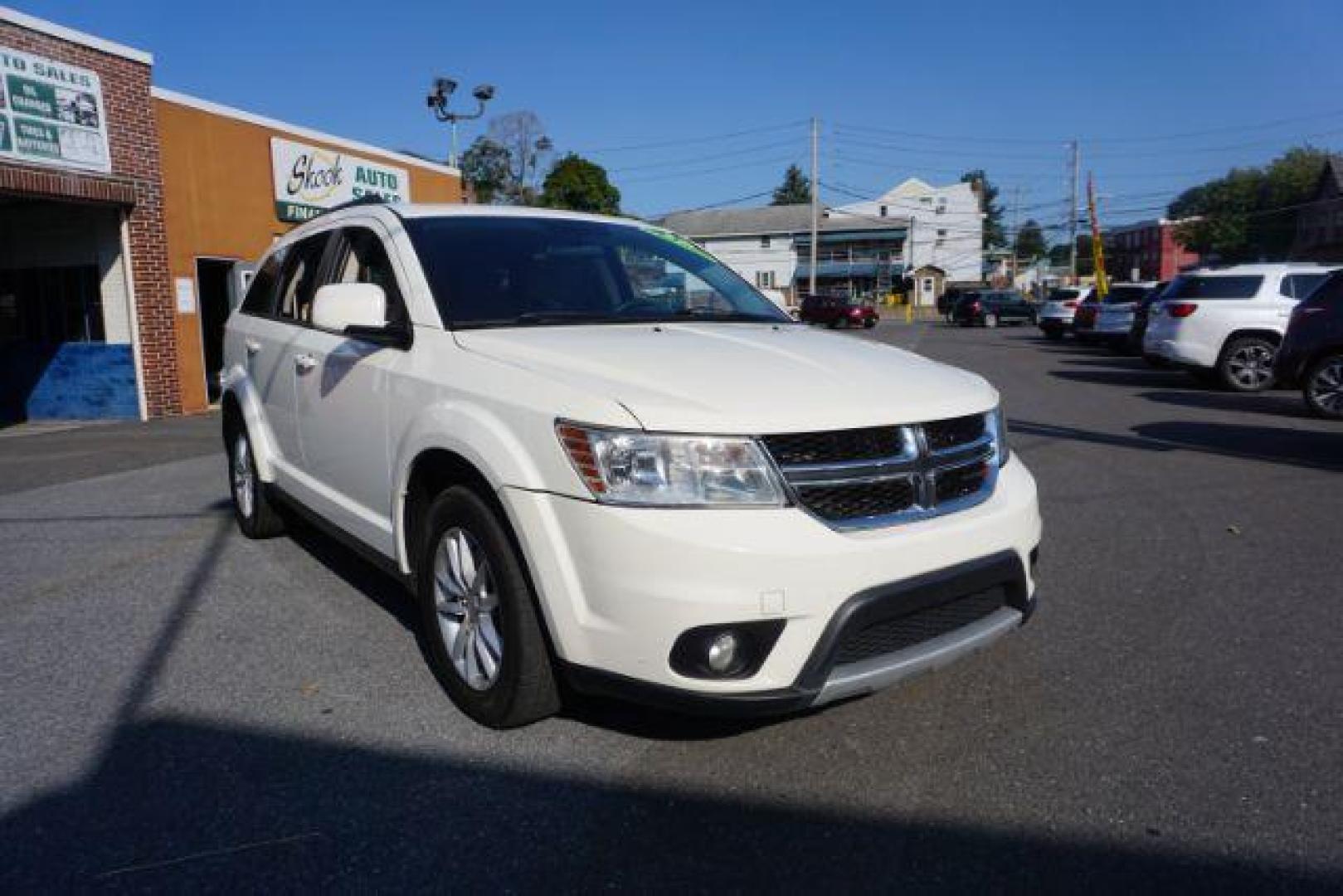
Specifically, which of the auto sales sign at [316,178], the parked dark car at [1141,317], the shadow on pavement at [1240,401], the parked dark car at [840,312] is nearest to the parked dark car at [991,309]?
the parked dark car at [840,312]

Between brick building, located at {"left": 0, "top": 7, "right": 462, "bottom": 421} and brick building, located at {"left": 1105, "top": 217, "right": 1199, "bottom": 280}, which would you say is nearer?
brick building, located at {"left": 0, "top": 7, "right": 462, "bottom": 421}

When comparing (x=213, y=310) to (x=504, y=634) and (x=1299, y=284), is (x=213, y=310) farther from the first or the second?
(x=1299, y=284)

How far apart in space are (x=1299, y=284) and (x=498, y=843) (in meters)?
15.0

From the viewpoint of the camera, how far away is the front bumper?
8.04ft

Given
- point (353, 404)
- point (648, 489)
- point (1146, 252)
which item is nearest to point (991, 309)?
point (353, 404)

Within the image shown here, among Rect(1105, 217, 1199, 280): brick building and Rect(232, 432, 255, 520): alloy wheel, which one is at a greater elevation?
Rect(1105, 217, 1199, 280): brick building

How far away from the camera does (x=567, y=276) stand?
13.0ft

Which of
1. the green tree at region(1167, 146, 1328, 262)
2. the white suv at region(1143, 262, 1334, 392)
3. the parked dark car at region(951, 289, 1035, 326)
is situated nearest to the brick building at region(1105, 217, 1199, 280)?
the green tree at region(1167, 146, 1328, 262)

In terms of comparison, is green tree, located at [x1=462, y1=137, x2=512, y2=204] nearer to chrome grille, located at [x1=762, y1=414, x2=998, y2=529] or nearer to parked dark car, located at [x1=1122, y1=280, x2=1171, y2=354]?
parked dark car, located at [x1=1122, y1=280, x2=1171, y2=354]

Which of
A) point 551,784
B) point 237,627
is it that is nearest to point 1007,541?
point 551,784

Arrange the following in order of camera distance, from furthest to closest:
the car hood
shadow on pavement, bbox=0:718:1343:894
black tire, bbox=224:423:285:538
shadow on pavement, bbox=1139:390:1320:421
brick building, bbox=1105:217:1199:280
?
brick building, bbox=1105:217:1199:280, shadow on pavement, bbox=1139:390:1320:421, black tire, bbox=224:423:285:538, the car hood, shadow on pavement, bbox=0:718:1343:894

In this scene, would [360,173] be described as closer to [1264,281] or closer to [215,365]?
[215,365]

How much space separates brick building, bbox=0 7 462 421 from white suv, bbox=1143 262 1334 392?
14071 mm

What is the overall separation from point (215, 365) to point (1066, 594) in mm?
16035
